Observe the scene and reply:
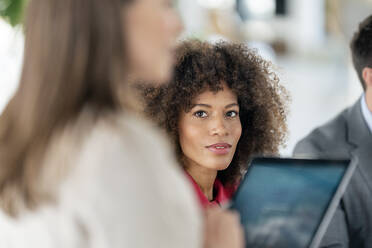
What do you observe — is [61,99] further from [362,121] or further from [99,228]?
[362,121]

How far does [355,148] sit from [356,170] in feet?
0.24

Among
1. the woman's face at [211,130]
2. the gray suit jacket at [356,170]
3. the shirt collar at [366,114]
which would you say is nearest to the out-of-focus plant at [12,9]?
the woman's face at [211,130]

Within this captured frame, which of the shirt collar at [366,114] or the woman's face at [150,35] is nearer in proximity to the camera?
the woman's face at [150,35]

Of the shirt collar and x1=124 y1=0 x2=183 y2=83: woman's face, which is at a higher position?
x1=124 y1=0 x2=183 y2=83: woman's face

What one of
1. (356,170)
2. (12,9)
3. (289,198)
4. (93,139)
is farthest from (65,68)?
(12,9)

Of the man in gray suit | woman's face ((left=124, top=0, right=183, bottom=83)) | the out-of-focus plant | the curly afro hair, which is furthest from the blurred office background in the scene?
Result: woman's face ((left=124, top=0, right=183, bottom=83))

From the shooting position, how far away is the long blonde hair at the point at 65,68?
0.58 meters

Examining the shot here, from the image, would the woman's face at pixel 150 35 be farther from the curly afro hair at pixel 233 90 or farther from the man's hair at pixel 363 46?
the man's hair at pixel 363 46

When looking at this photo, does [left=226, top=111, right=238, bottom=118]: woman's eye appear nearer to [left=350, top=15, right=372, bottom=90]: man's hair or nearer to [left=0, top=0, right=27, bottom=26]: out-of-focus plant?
[left=350, top=15, right=372, bottom=90]: man's hair

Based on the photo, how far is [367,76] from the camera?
167 centimetres

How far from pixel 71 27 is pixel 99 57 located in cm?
4

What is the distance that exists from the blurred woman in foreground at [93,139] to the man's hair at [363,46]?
123 cm

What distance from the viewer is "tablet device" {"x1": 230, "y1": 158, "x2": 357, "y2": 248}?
2.88 ft

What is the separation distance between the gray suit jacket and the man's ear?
7 centimetres
